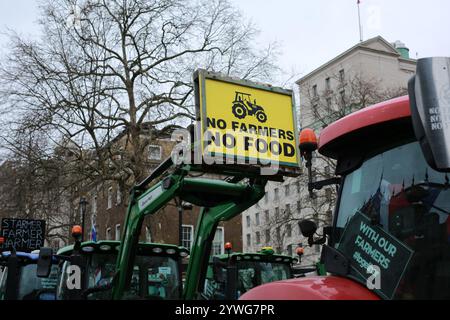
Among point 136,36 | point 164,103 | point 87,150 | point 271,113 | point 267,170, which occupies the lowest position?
point 267,170

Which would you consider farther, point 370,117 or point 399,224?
point 370,117

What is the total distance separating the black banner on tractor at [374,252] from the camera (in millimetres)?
3088

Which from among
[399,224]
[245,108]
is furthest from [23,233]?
[399,224]

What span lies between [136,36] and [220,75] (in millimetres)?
17486

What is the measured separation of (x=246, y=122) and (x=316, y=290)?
10.4ft

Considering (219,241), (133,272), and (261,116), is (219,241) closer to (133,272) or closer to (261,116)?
(133,272)

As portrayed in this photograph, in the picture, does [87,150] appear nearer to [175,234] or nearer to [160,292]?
[160,292]

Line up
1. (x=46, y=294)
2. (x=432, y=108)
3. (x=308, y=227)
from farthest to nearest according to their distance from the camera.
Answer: (x=46, y=294)
(x=308, y=227)
(x=432, y=108)

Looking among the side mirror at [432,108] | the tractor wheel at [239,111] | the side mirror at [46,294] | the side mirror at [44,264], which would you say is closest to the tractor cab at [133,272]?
the side mirror at [44,264]

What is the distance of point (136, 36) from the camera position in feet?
74.7

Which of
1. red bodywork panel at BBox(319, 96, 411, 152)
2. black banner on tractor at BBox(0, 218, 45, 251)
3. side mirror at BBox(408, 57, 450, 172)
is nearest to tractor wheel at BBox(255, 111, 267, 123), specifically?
red bodywork panel at BBox(319, 96, 411, 152)

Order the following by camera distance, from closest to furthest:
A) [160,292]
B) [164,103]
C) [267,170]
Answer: [267,170] < [160,292] < [164,103]

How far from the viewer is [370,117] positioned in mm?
3314
